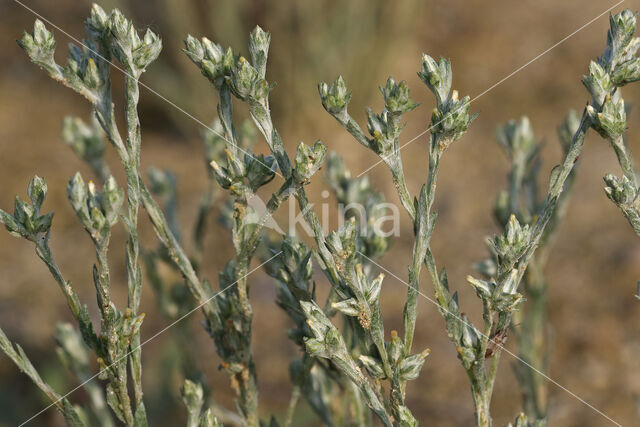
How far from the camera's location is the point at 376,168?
188 inches

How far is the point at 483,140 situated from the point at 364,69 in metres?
1.04

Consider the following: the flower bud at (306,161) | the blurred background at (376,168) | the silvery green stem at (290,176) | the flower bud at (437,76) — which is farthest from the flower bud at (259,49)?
the blurred background at (376,168)

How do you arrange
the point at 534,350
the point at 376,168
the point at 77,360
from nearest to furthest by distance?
the point at 77,360 → the point at 534,350 → the point at 376,168

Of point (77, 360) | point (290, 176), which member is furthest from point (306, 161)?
point (77, 360)

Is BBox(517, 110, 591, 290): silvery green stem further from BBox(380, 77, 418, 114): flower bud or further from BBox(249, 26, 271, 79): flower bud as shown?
BBox(249, 26, 271, 79): flower bud

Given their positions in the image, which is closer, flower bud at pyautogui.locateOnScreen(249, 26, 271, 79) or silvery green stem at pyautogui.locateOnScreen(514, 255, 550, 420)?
flower bud at pyautogui.locateOnScreen(249, 26, 271, 79)

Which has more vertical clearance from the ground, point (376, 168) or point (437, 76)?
point (376, 168)

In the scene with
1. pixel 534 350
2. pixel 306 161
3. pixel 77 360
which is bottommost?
pixel 534 350

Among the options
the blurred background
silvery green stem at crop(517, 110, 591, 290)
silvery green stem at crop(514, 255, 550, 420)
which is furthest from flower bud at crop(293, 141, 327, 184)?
the blurred background

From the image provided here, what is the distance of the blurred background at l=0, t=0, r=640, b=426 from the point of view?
2807mm

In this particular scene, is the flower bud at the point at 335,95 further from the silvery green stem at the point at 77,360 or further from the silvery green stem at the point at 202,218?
the silvery green stem at the point at 77,360

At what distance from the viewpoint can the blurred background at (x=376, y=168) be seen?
9.21 feet

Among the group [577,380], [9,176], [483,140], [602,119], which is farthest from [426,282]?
[9,176]

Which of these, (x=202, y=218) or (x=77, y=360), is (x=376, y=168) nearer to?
(x=202, y=218)
